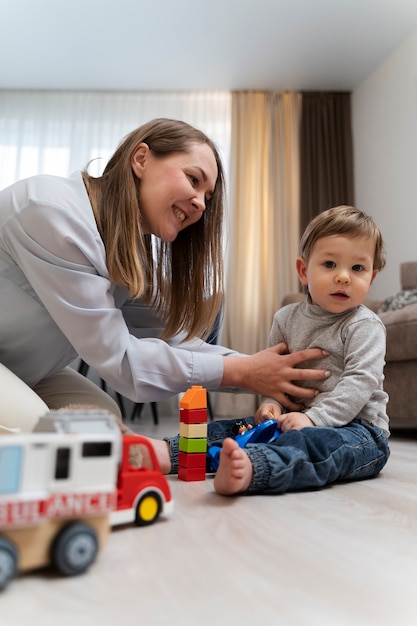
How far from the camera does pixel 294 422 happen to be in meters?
1.38

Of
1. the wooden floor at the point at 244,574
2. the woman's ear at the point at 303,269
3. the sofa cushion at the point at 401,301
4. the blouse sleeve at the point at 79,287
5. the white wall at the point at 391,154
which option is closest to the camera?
the wooden floor at the point at 244,574

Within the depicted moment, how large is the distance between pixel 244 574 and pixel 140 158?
109 centimetres

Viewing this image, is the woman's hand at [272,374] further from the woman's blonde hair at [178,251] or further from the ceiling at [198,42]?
the ceiling at [198,42]

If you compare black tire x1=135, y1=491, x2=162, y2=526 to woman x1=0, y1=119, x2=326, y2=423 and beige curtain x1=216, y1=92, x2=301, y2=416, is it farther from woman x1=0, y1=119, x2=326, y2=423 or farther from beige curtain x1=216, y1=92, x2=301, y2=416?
beige curtain x1=216, y1=92, x2=301, y2=416

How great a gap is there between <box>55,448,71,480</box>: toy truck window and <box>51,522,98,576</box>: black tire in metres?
0.06

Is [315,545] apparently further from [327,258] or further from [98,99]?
[98,99]

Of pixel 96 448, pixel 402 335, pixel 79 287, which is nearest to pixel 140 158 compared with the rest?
pixel 79 287

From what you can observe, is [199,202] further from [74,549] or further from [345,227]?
[74,549]

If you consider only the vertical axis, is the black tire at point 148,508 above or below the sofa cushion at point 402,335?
below

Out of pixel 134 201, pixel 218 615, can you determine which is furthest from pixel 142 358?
pixel 218 615

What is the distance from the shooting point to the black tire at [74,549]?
2.33 ft

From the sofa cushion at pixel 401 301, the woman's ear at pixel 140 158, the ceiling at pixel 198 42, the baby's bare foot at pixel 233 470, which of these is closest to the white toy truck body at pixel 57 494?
the baby's bare foot at pixel 233 470

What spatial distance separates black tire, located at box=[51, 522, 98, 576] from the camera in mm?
710

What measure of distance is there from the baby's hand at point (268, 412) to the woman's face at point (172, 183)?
0.52 metres
